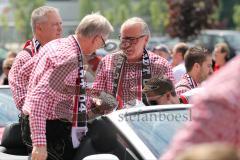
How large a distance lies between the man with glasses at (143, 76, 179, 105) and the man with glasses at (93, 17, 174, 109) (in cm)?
103

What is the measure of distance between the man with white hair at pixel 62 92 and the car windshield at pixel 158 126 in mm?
743

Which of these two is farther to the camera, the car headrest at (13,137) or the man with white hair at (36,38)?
the man with white hair at (36,38)

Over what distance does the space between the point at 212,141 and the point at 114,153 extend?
6.77 feet

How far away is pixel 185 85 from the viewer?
333 inches

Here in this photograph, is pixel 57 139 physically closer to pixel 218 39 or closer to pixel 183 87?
pixel 183 87

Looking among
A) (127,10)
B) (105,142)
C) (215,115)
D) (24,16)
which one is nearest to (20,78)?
(105,142)

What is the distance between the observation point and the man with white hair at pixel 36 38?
7.16 m

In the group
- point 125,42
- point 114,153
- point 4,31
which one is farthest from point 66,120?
point 4,31

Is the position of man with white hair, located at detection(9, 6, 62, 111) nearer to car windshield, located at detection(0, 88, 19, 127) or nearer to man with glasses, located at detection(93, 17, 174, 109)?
man with glasses, located at detection(93, 17, 174, 109)

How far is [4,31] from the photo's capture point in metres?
52.9

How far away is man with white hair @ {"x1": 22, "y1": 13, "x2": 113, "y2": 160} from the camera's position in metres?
6.06

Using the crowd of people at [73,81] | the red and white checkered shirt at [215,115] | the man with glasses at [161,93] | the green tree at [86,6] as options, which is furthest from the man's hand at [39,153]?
the green tree at [86,6]

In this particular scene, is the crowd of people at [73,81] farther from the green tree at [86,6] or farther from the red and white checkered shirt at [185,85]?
the green tree at [86,6]

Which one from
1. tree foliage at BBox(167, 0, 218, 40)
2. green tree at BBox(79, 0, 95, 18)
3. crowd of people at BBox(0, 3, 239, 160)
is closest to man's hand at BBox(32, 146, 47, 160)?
crowd of people at BBox(0, 3, 239, 160)
